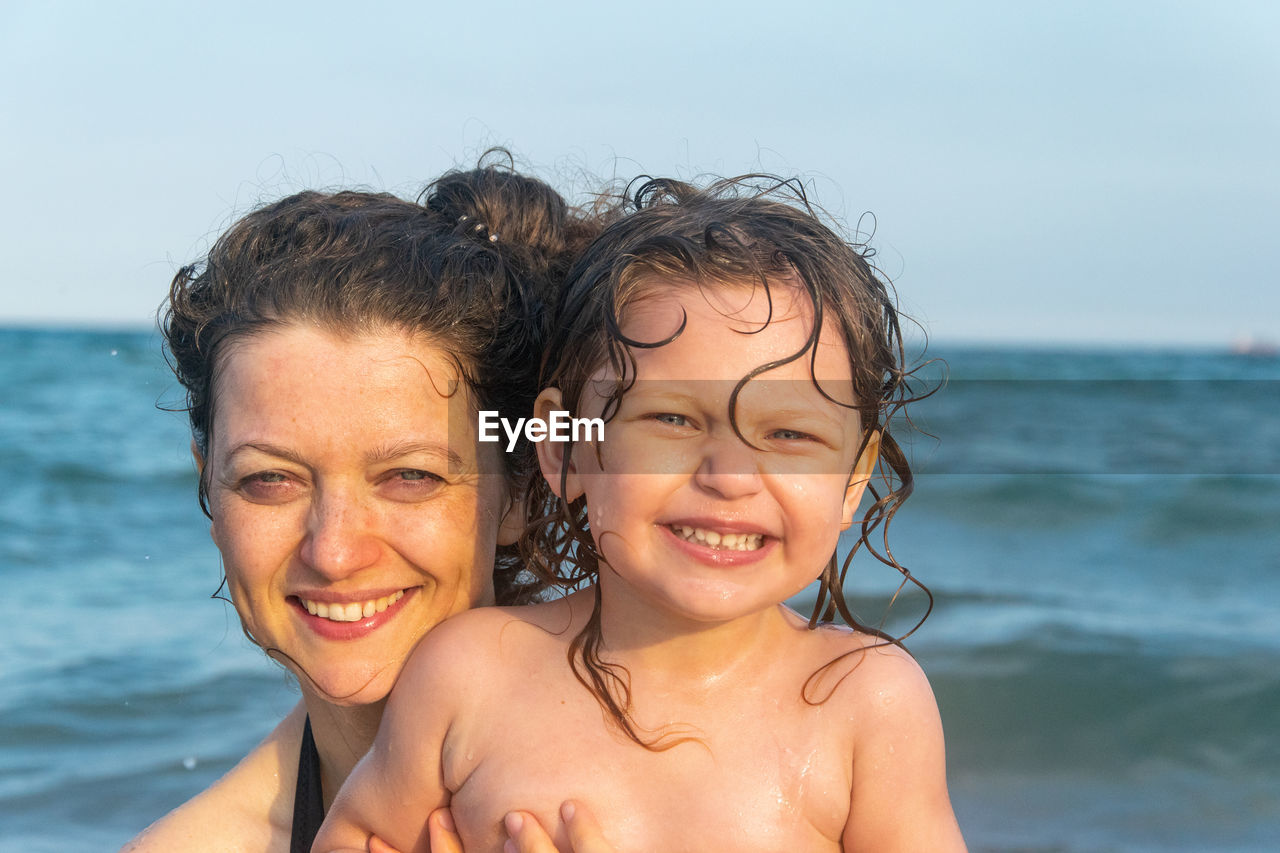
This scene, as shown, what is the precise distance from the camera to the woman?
2469 mm

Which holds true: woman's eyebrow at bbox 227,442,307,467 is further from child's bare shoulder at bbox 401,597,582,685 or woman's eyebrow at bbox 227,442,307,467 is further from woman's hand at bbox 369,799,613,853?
woman's hand at bbox 369,799,613,853

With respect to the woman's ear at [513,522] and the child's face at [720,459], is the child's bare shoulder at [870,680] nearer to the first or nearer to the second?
the child's face at [720,459]

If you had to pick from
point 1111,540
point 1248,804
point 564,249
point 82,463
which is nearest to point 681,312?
point 564,249

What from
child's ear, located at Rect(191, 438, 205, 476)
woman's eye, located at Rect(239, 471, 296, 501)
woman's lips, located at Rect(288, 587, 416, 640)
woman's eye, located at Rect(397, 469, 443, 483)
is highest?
woman's eye, located at Rect(397, 469, 443, 483)

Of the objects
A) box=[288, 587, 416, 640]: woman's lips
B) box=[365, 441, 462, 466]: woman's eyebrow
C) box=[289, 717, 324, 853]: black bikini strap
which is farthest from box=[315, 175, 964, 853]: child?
box=[289, 717, 324, 853]: black bikini strap

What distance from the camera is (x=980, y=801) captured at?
4.77m

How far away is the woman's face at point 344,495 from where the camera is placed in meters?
2.46

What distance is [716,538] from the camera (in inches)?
85.6

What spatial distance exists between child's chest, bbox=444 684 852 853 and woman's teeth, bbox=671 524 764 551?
14.6 inches

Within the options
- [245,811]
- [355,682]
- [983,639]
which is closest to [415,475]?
[355,682]

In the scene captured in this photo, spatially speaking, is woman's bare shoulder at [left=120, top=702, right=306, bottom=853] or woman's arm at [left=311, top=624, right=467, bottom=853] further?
woman's bare shoulder at [left=120, top=702, right=306, bottom=853]

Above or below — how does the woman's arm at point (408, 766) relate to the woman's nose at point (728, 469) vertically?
below

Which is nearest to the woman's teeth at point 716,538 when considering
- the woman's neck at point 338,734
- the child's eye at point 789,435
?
the child's eye at point 789,435

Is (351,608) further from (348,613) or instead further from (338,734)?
(338,734)
